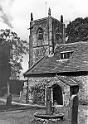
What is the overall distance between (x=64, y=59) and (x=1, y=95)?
21102mm

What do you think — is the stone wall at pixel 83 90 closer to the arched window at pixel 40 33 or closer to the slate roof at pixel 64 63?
the slate roof at pixel 64 63

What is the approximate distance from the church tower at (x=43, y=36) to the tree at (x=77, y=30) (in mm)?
5134

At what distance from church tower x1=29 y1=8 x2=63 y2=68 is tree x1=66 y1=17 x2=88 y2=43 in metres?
5.13

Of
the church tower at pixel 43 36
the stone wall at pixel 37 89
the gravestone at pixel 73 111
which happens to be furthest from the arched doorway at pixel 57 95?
the church tower at pixel 43 36

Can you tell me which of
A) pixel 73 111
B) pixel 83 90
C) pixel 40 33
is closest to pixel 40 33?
pixel 40 33

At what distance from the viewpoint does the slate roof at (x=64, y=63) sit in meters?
24.4

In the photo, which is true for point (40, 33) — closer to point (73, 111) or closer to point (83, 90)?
point (83, 90)

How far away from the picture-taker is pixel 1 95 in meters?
43.5

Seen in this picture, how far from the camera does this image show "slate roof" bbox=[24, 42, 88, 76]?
2445 cm

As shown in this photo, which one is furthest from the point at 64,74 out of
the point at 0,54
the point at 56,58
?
the point at 0,54

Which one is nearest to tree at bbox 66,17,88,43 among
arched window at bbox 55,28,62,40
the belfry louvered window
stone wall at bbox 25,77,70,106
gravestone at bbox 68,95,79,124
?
arched window at bbox 55,28,62,40

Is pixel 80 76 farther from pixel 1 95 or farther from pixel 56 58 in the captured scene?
pixel 1 95

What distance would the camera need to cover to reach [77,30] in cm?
4728

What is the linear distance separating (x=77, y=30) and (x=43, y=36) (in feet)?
31.9
